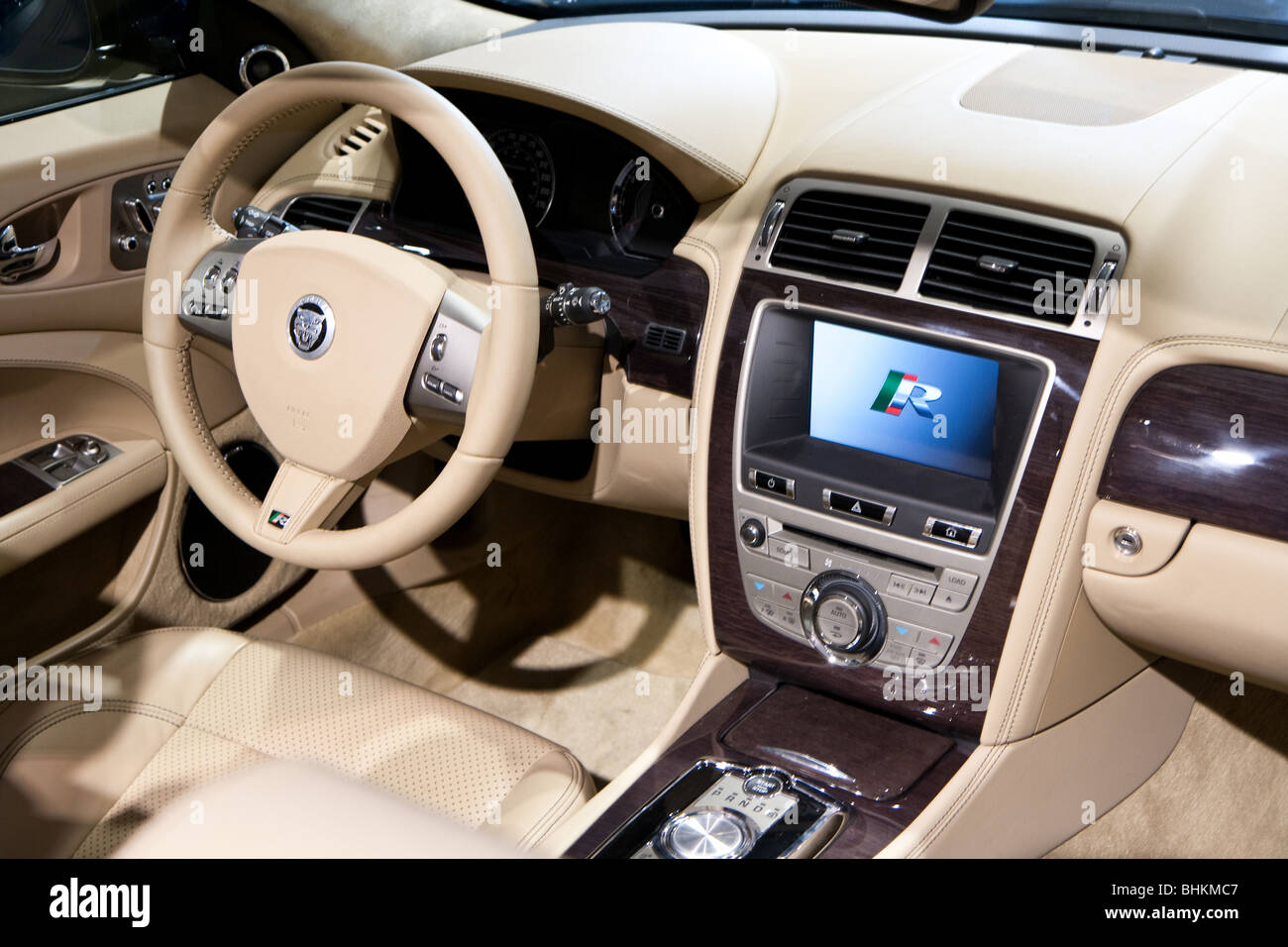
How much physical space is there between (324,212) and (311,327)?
1.97 ft

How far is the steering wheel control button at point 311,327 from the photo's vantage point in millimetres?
1423

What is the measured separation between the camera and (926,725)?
1502 millimetres

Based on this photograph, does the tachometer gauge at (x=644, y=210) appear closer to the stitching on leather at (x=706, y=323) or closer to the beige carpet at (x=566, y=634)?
the stitching on leather at (x=706, y=323)

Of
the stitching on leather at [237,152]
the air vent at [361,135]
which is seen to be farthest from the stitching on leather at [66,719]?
the air vent at [361,135]

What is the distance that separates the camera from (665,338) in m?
1.68

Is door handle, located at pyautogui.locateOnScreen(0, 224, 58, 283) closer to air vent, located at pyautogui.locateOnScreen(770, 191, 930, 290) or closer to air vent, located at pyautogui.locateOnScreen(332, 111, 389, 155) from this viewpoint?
air vent, located at pyautogui.locateOnScreen(332, 111, 389, 155)

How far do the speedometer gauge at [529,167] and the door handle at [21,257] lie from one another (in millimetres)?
711

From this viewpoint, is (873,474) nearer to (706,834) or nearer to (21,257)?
(706,834)

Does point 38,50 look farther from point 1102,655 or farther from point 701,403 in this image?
point 1102,655

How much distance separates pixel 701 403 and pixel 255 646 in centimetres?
72

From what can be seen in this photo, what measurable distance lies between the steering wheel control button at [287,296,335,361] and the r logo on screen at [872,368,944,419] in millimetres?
672

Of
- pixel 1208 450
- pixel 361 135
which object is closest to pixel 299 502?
pixel 361 135

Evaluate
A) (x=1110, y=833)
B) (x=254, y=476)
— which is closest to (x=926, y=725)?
(x=1110, y=833)

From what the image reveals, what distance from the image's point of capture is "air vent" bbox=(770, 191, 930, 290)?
140cm
